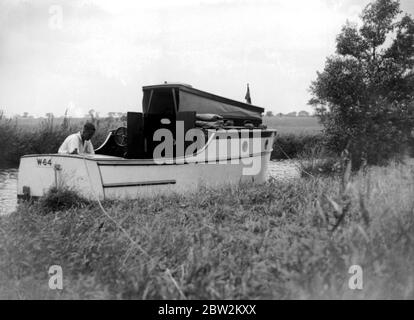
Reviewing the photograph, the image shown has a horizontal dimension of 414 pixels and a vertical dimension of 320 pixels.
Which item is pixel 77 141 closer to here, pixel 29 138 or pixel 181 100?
pixel 181 100

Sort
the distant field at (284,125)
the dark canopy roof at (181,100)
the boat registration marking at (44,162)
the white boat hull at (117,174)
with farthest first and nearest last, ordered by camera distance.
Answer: the distant field at (284,125), the dark canopy roof at (181,100), the boat registration marking at (44,162), the white boat hull at (117,174)

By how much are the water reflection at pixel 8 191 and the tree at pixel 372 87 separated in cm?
1091

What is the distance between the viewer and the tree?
619 inches

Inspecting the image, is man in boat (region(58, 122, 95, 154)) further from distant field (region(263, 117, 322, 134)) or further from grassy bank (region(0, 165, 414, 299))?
distant field (region(263, 117, 322, 134))

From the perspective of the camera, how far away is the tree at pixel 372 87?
619 inches

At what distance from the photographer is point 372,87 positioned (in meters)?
16.0

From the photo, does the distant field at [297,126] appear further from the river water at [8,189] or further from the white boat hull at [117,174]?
the river water at [8,189]

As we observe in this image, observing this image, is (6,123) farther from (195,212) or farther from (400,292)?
(400,292)

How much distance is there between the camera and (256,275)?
12.5ft

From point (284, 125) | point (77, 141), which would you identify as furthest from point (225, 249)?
point (284, 125)

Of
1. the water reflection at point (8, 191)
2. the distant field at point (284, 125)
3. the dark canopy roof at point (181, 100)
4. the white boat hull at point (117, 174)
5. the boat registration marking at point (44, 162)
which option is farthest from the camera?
the distant field at point (284, 125)

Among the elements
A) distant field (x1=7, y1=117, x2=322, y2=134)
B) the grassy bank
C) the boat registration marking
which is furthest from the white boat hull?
distant field (x1=7, y1=117, x2=322, y2=134)

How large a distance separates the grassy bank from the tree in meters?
9.93

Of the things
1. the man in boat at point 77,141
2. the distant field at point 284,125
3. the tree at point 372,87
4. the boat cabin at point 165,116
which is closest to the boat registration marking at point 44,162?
the man in boat at point 77,141
